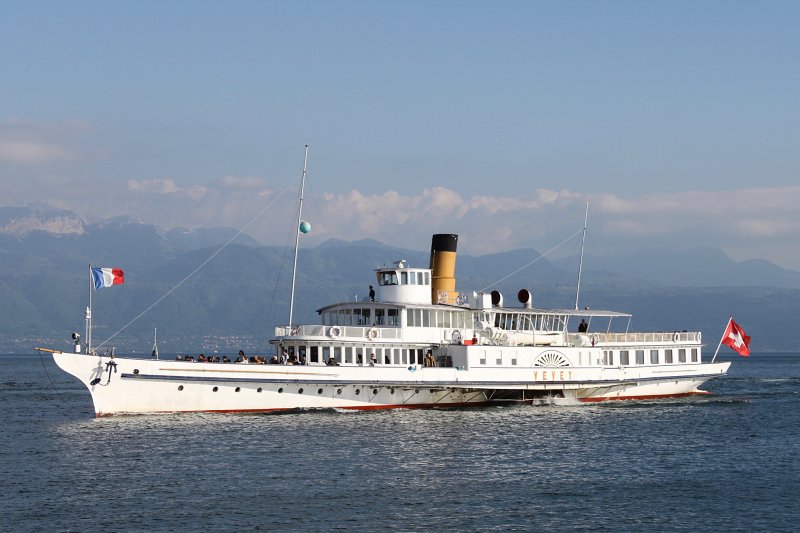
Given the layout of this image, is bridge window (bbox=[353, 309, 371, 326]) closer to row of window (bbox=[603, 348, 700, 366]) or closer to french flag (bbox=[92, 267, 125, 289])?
french flag (bbox=[92, 267, 125, 289])

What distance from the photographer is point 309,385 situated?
57.3 m

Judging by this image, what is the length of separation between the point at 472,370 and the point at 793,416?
939 inches

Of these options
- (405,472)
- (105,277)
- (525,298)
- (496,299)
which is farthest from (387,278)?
(405,472)

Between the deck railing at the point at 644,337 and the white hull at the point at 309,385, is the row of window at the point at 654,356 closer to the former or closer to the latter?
the deck railing at the point at 644,337

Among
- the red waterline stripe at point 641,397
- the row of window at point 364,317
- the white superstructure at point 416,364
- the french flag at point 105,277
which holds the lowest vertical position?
the red waterline stripe at point 641,397

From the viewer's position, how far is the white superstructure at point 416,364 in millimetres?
54750

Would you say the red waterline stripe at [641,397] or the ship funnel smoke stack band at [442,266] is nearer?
the ship funnel smoke stack band at [442,266]

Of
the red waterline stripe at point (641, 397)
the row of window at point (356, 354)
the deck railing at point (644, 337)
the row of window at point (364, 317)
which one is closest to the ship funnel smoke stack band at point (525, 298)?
the deck railing at point (644, 337)

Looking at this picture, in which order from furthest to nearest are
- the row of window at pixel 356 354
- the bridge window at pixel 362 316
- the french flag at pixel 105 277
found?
1. the bridge window at pixel 362 316
2. the row of window at pixel 356 354
3. the french flag at pixel 105 277

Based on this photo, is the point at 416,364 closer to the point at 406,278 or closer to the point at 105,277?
the point at 406,278

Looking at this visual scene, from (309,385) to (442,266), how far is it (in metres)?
14.0

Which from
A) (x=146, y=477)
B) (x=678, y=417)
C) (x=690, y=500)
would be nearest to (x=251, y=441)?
(x=146, y=477)

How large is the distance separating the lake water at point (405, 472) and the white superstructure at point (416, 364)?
1344 millimetres

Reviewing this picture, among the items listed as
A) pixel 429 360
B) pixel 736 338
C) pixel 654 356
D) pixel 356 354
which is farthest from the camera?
pixel 736 338
